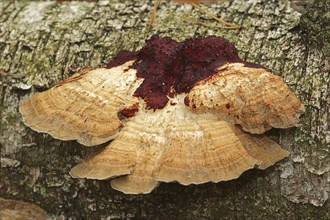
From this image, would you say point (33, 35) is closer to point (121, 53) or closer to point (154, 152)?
point (121, 53)

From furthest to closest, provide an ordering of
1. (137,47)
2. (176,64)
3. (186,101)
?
1. (137,47)
2. (176,64)
3. (186,101)

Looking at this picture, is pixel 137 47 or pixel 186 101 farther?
pixel 137 47

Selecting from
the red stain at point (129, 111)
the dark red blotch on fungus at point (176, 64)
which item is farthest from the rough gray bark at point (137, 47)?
the red stain at point (129, 111)

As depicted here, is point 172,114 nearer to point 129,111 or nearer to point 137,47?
point 129,111

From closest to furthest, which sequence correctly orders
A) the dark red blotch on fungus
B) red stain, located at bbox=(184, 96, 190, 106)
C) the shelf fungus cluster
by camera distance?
the shelf fungus cluster, red stain, located at bbox=(184, 96, 190, 106), the dark red blotch on fungus

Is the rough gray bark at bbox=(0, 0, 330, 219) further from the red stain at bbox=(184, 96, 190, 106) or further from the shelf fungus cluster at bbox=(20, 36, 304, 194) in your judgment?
Answer: the red stain at bbox=(184, 96, 190, 106)

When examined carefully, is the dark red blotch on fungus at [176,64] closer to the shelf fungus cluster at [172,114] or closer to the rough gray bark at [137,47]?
the shelf fungus cluster at [172,114]

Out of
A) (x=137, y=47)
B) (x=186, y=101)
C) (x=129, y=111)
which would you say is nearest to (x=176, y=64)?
(x=186, y=101)

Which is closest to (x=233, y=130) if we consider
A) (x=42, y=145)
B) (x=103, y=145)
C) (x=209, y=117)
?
(x=209, y=117)

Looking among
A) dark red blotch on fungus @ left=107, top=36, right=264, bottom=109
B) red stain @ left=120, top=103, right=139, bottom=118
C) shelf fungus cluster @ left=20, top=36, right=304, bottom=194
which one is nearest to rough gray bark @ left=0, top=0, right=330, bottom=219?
shelf fungus cluster @ left=20, top=36, right=304, bottom=194
